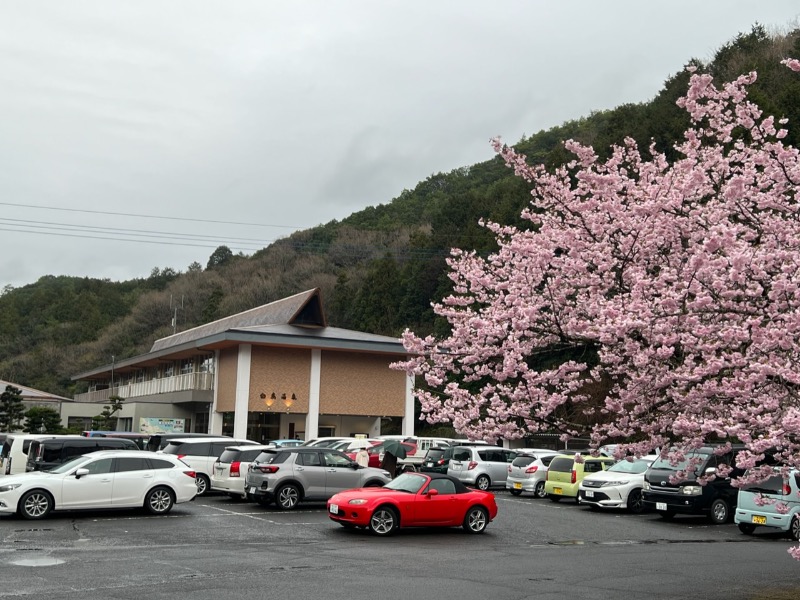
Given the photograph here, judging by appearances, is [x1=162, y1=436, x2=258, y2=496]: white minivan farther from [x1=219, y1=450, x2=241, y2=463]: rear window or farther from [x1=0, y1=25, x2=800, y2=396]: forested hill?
[x1=0, y1=25, x2=800, y2=396]: forested hill

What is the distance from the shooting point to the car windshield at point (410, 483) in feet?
57.2

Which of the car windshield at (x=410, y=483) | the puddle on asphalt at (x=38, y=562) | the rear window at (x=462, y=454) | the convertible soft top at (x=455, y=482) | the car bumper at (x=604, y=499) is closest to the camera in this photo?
the puddle on asphalt at (x=38, y=562)

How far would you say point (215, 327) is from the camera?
50.5 metres

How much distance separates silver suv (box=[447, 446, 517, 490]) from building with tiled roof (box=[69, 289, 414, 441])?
1304cm

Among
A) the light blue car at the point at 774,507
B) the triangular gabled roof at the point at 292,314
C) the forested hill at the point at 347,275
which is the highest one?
the forested hill at the point at 347,275

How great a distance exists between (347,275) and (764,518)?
232 ft

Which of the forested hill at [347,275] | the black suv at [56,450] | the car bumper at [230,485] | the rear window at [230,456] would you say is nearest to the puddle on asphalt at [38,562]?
the black suv at [56,450]

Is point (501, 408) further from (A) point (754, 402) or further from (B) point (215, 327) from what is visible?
(B) point (215, 327)

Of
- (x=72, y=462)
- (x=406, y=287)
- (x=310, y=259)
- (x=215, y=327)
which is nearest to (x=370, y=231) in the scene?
(x=310, y=259)

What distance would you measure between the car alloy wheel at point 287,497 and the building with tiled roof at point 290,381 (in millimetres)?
18245

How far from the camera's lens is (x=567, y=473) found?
2533 cm

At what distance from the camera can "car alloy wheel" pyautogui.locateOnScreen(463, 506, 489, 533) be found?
17.9 metres

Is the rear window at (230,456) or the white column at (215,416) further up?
the white column at (215,416)

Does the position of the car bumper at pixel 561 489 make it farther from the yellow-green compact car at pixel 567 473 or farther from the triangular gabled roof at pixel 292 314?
the triangular gabled roof at pixel 292 314
